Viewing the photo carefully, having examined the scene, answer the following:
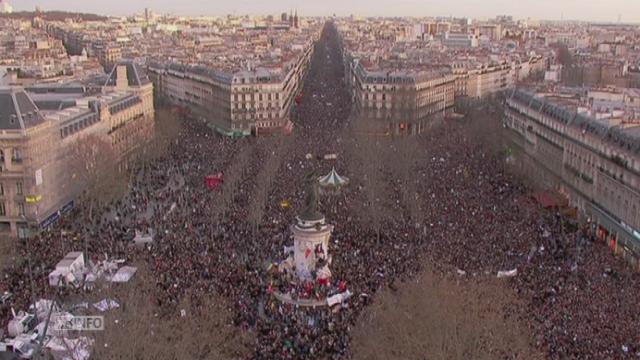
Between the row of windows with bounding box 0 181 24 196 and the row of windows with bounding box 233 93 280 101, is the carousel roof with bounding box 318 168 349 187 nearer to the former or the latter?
the row of windows with bounding box 0 181 24 196

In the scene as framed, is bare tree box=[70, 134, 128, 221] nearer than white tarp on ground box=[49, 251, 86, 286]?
No

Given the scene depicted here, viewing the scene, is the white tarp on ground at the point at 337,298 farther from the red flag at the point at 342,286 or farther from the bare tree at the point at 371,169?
the bare tree at the point at 371,169

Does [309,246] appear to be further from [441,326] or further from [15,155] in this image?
Answer: [15,155]

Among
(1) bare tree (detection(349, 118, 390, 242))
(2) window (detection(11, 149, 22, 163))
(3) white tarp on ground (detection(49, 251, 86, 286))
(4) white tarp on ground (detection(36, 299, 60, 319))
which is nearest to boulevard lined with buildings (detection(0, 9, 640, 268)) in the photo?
(2) window (detection(11, 149, 22, 163))

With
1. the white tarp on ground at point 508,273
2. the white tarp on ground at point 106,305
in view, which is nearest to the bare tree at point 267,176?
the white tarp on ground at point 508,273

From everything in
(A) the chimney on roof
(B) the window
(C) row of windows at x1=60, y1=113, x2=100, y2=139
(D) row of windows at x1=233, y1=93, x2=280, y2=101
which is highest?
(A) the chimney on roof

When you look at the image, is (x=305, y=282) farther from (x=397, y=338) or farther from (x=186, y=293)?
(x=397, y=338)

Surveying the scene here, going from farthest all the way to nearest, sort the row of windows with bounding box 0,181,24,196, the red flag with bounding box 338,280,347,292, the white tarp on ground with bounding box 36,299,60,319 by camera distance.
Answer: the row of windows with bounding box 0,181,24,196 → the red flag with bounding box 338,280,347,292 → the white tarp on ground with bounding box 36,299,60,319

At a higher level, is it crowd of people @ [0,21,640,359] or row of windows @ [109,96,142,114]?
row of windows @ [109,96,142,114]
